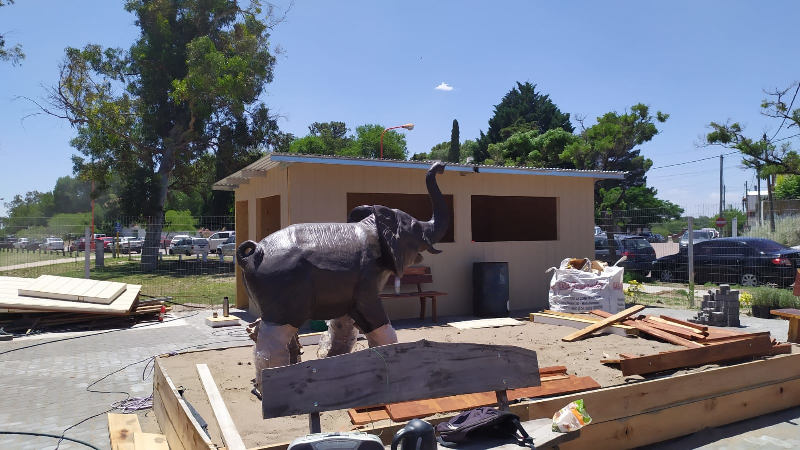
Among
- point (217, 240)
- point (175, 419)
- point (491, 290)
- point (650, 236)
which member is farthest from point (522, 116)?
point (175, 419)

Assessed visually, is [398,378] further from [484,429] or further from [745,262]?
[745,262]

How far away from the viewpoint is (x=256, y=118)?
25.0m

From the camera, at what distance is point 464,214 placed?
1148 centimetres

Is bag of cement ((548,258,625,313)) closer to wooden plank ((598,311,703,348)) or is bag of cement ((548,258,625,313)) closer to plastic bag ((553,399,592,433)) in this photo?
wooden plank ((598,311,703,348))

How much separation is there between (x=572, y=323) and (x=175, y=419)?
21.1ft

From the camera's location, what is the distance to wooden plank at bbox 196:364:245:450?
3762 mm

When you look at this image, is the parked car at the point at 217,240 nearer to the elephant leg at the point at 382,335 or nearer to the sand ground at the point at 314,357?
the sand ground at the point at 314,357

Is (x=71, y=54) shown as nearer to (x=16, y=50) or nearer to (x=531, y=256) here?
(x=16, y=50)

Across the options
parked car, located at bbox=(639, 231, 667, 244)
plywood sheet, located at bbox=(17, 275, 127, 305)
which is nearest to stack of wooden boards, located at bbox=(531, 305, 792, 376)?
plywood sheet, located at bbox=(17, 275, 127, 305)

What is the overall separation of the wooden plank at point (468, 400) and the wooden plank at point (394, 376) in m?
0.94

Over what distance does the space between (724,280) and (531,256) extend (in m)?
6.19

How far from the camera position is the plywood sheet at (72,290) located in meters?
10.9

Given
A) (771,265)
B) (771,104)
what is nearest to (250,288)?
(771,265)

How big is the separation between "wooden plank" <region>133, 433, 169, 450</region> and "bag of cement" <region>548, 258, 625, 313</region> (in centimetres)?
764
